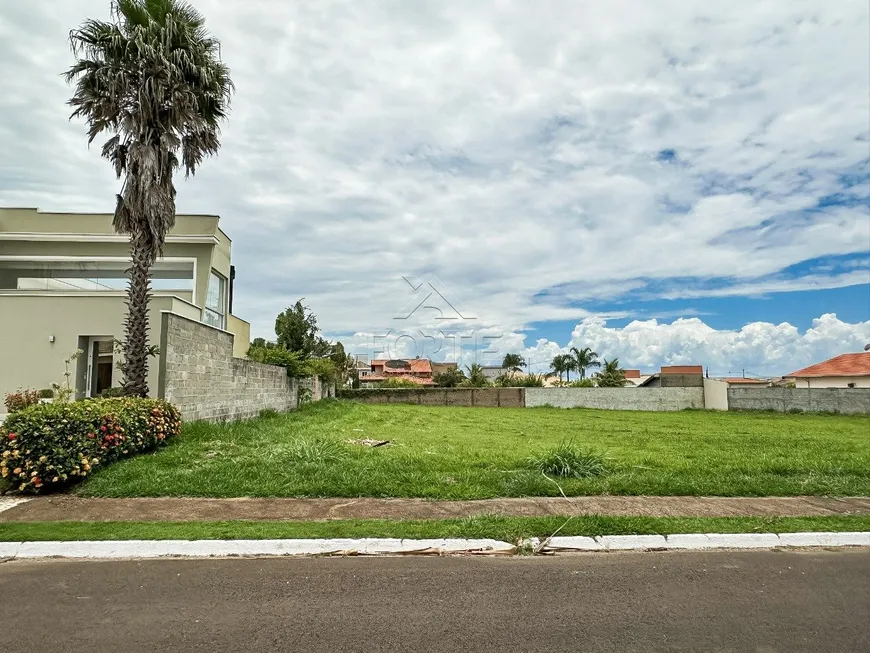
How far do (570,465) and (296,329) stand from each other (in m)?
28.8

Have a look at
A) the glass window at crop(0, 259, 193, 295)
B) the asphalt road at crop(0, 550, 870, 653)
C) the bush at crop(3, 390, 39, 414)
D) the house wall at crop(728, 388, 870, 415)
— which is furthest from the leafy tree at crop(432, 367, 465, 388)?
the asphalt road at crop(0, 550, 870, 653)

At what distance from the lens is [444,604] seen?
13.4 feet

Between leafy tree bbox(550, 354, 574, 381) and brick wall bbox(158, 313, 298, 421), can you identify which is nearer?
brick wall bbox(158, 313, 298, 421)

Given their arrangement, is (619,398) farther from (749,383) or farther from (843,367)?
(749,383)

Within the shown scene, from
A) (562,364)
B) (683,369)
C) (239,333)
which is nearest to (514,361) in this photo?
(562,364)

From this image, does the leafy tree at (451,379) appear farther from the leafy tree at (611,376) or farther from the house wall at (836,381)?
the house wall at (836,381)

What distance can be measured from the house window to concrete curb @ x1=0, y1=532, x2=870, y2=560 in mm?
13218

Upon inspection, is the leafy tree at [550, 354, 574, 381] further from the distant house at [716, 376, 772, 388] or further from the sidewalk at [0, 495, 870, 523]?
the sidewalk at [0, 495, 870, 523]

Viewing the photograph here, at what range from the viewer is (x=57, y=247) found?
61.0ft

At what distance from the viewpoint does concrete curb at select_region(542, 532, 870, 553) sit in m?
5.49

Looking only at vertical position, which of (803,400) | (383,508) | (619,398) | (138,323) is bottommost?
(383,508)

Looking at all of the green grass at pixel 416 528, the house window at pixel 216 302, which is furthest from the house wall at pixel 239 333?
the green grass at pixel 416 528

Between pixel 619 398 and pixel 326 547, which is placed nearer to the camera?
pixel 326 547

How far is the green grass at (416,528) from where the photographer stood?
552 cm
